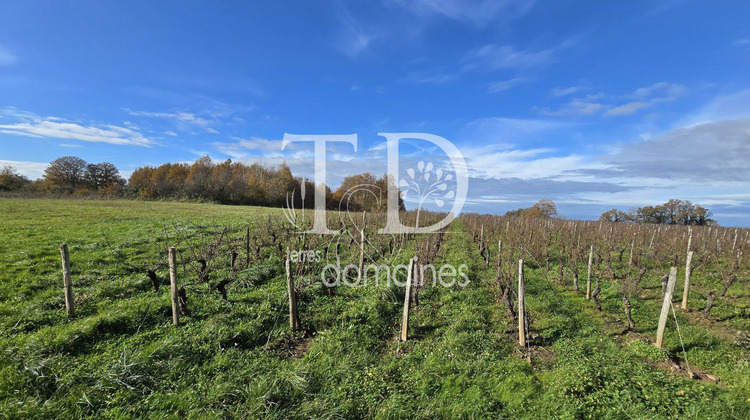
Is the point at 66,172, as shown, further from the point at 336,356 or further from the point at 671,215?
the point at 671,215

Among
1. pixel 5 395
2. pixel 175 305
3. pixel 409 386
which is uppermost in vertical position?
pixel 175 305

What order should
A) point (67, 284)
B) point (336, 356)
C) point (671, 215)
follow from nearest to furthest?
point (336, 356), point (67, 284), point (671, 215)

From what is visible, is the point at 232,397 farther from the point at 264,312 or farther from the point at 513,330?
the point at 513,330

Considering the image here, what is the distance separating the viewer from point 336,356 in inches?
186

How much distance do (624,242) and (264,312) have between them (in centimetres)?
1778

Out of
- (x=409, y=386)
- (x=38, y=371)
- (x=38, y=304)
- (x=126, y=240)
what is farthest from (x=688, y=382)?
(x=126, y=240)

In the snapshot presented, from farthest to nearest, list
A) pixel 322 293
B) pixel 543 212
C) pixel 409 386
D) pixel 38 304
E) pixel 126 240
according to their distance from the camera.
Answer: pixel 543 212 → pixel 126 240 → pixel 322 293 → pixel 38 304 → pixel 409 386

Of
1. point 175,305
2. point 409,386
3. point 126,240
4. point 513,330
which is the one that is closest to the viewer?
point 409,386

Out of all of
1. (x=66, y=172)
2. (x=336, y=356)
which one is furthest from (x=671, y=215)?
(x=66, y=172)

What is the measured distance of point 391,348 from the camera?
530 centimetres

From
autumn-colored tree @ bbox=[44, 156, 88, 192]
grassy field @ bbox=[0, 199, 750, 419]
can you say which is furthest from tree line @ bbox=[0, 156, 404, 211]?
grassy field @ bbox=[0, 199, 750, 419]

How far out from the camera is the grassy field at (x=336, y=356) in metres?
3.66

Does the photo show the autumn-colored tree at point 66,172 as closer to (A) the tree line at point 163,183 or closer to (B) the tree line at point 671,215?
(A) the tree line at point 163,183

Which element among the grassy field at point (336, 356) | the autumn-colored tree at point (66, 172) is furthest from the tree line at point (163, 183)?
the grassy field at point (336, 356)
